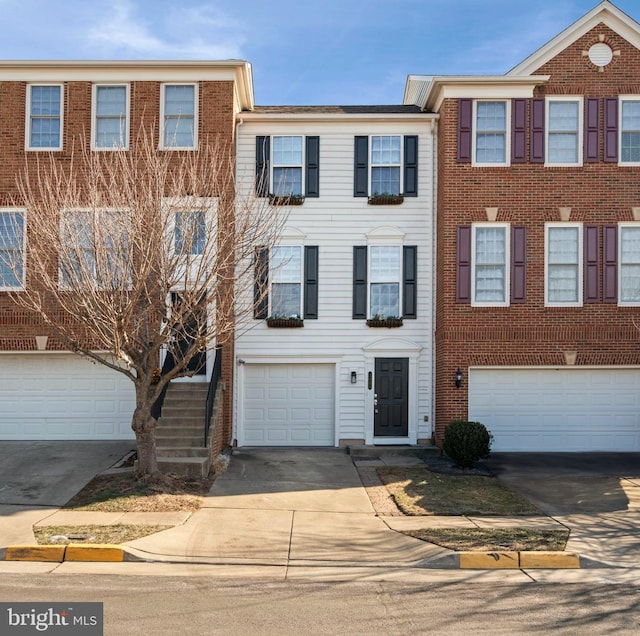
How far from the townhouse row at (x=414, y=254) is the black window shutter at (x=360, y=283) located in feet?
0.11

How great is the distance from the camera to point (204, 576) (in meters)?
8.69

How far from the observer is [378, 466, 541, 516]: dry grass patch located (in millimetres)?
12102

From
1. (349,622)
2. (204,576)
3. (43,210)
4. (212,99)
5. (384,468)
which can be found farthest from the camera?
(212,99)

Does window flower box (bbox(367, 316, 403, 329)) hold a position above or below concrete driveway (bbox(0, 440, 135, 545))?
above

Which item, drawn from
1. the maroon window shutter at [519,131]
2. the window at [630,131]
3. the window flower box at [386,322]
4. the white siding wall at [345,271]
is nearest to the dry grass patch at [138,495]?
the white siding wall at [345,271]

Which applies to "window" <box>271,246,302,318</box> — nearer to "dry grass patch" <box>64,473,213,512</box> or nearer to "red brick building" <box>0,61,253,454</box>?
"red brick building" <box>0,61,253,454</box>

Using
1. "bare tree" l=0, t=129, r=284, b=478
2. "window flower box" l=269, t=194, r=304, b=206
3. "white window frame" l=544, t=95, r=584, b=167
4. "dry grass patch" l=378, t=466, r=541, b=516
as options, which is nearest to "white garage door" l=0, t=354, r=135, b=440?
"bare tree" l=0, t=129, r=284, b=478

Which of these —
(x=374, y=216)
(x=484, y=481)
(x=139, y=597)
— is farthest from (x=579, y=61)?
(x=139, y=597)

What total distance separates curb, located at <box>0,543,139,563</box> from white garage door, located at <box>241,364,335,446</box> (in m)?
8.82

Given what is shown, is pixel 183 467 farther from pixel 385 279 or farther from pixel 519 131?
pixel 519 131

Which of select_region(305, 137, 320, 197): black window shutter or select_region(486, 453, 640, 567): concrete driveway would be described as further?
select_region(305, 137, 320, 197): black window shutter

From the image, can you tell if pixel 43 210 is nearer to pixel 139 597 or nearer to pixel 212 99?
pixel 212 99

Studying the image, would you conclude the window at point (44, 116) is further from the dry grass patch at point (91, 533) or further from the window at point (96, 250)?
the dry grass patch at point (91, 533)

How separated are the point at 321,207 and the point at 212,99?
138 inches
